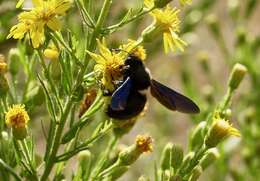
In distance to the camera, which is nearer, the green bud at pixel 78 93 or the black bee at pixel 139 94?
the green bud at pixel 78 93

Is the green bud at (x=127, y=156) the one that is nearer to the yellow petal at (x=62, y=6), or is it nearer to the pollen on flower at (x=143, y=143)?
the pollen on flower at (x=143, y=143)

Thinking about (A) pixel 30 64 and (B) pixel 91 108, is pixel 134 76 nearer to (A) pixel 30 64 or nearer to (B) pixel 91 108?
(B) pixel 91 108

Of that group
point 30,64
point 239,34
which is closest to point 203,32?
point 239,34

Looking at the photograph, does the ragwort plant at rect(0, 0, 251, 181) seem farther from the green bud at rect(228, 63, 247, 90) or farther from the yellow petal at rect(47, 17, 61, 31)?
the green bud at rect(228, 63, 247, 90)

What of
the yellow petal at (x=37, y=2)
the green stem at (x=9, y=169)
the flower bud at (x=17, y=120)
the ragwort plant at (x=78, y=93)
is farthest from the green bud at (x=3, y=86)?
the yellow petal at (x=37, y=2)

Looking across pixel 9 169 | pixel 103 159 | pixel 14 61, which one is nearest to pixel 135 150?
pixel 103 159

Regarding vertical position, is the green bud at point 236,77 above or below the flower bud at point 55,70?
below

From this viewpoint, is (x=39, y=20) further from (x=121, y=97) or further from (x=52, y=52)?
(x=121, y=97)

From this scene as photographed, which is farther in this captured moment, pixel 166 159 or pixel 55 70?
→ pixel 166 159
